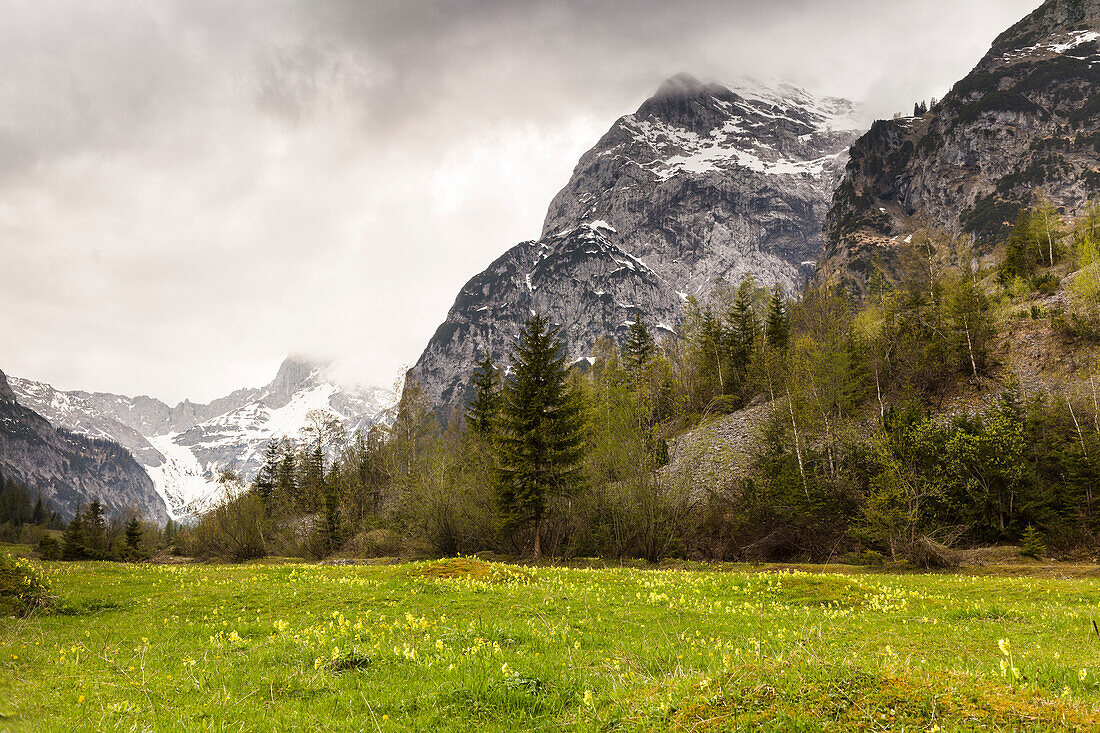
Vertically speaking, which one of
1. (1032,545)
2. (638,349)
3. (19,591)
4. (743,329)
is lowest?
(1032,545)

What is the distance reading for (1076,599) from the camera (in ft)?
54.0

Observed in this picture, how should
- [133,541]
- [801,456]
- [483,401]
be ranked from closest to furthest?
[801,456] → [483,401] → [133,541]

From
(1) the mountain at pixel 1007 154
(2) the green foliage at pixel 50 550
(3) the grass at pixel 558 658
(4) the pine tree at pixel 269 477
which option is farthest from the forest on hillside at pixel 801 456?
(1) the mountain at pixel 1007 154

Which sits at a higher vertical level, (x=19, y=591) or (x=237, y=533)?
(x=19, y=591)

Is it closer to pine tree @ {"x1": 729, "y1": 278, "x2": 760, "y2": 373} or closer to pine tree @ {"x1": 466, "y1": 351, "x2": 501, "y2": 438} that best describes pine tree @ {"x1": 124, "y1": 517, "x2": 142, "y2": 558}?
pine tree @ {"x1": 466, "y1": 351, "x2": 501, "y2": 438}

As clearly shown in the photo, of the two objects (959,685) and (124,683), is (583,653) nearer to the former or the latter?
(959,685)

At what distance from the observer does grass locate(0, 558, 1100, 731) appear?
4258mm

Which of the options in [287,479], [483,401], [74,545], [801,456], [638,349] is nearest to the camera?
[801,456]

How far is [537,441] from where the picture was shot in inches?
1414

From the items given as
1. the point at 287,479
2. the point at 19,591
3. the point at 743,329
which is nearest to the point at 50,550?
the point at 287,479

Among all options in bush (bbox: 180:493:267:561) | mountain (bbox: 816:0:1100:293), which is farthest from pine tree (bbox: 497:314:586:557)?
mountain (bbox: 816:0:1100:293)

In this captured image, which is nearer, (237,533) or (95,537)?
(237,533)

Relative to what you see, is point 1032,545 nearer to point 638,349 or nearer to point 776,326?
point 776,326

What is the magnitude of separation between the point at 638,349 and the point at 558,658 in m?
68.8
